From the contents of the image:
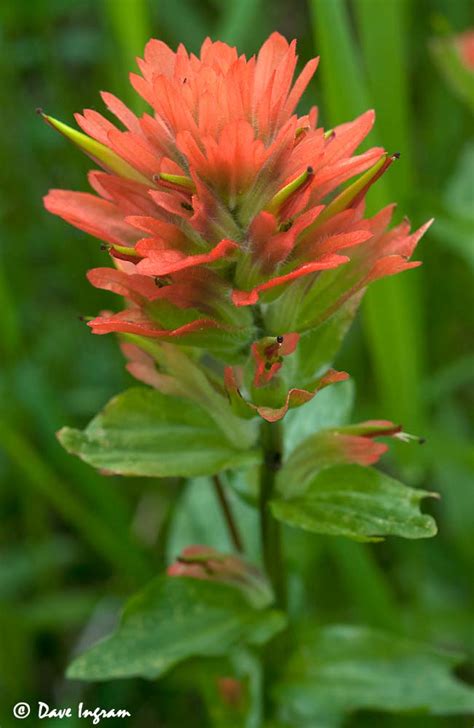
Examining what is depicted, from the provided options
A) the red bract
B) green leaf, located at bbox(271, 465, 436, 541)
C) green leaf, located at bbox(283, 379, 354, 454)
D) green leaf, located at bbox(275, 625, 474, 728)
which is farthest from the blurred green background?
the red bract

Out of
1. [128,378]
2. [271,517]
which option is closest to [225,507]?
[271,517]

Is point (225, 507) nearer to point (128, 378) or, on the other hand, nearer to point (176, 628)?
point (176, 628)

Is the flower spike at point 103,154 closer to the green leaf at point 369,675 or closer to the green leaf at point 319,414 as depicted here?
the green leaf at point 319,414

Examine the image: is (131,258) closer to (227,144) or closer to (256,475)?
(227,144)

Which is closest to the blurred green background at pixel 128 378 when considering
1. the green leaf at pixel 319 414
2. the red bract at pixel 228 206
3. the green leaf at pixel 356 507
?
the green leaf at pixel 319 414

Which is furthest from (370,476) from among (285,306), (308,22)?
(308,22)
